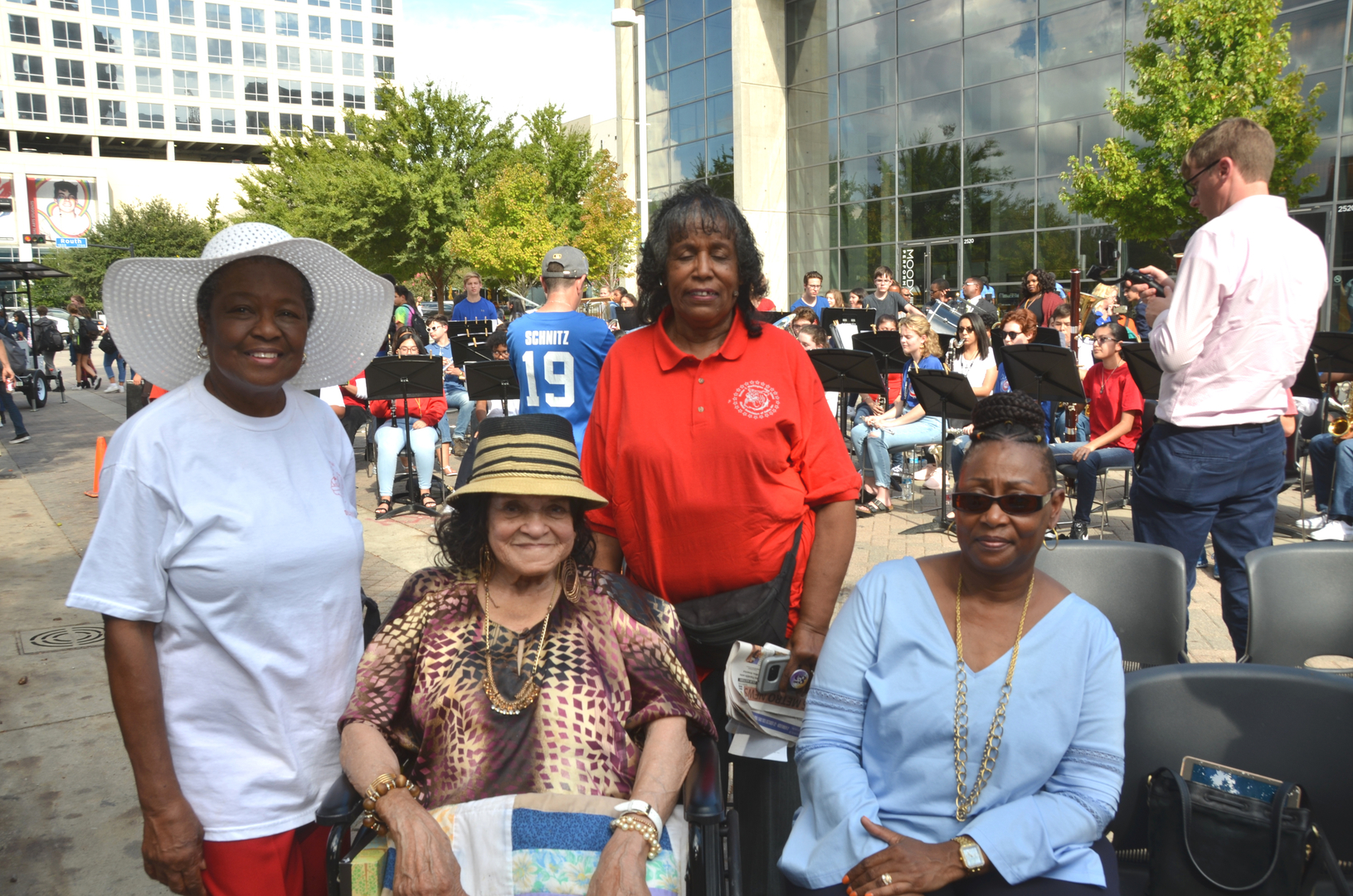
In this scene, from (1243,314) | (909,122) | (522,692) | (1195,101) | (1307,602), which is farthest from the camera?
(909,122)

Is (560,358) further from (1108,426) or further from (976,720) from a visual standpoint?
(1108,426)

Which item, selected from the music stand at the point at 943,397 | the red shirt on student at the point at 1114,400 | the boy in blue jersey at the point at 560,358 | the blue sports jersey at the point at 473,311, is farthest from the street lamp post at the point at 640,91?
the boy in blue jersey at the point at 560,358

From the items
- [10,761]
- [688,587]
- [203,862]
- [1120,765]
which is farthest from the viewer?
[10,761]

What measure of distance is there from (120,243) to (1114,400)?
63.5 m

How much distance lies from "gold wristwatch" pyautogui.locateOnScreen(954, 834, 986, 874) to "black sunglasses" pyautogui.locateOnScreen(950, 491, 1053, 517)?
733 millimetres

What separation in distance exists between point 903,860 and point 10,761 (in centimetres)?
390

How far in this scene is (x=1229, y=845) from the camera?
204cm

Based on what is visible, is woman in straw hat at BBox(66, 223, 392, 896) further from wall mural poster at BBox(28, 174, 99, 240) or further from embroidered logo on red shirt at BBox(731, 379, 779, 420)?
wall mural poster at BBox(28, 174, 99, 240)

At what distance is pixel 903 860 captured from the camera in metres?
2.03

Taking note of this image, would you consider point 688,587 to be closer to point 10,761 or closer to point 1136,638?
point 1136,638

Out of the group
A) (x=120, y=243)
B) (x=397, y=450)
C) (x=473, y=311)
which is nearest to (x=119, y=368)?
(x=473, y=311)

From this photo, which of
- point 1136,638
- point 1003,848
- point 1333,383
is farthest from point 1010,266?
point 1003,848

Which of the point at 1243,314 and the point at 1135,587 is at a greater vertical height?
the point at 1243,314

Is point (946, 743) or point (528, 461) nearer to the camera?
point (946, 743)
